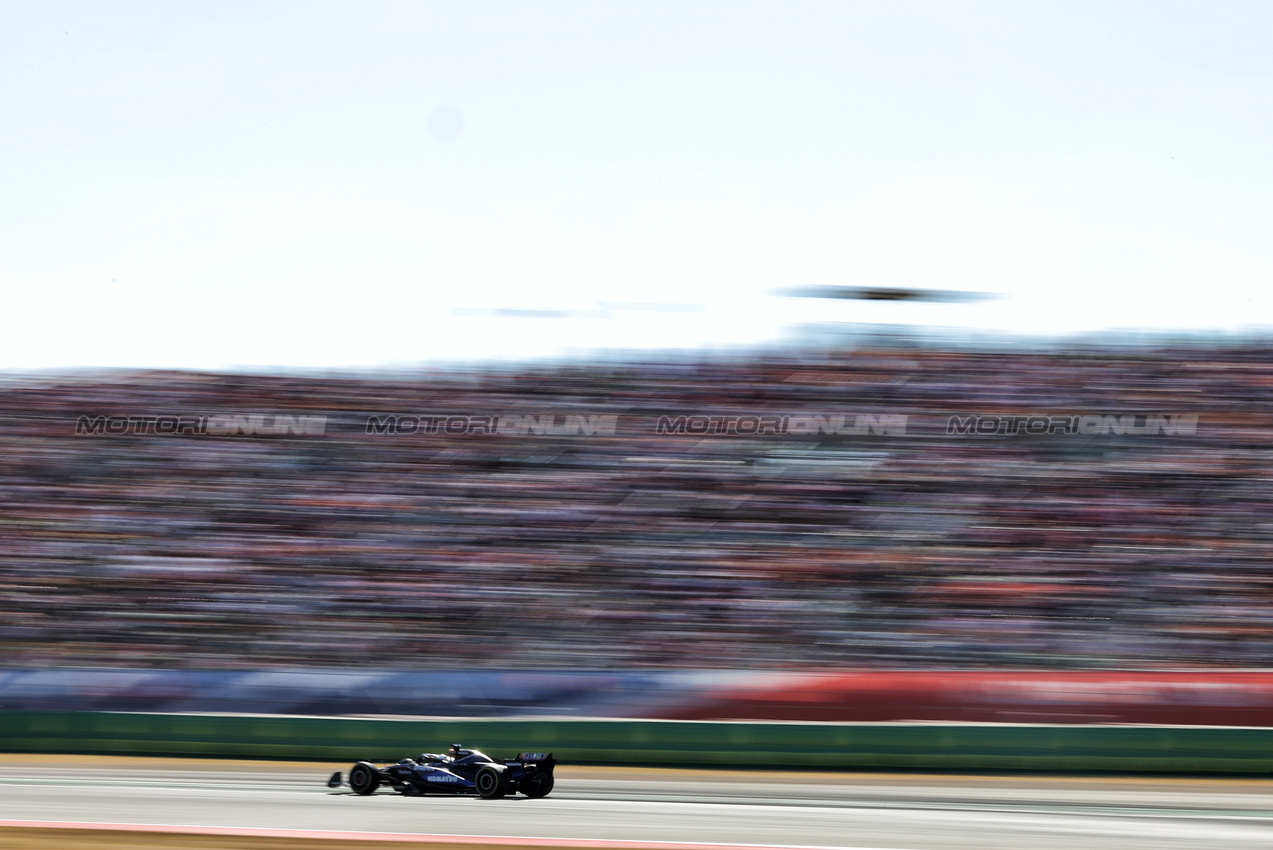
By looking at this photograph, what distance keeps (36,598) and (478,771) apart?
683cm

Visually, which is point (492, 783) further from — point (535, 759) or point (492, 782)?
point (535, 759)

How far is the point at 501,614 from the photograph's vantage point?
11.6 meters

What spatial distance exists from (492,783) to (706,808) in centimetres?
128

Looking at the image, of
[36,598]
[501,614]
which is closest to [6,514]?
[36,598]

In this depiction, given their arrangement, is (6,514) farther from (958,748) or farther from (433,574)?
(958,748)

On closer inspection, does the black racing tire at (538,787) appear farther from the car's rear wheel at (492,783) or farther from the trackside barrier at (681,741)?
the trackside barrier at (681,741)

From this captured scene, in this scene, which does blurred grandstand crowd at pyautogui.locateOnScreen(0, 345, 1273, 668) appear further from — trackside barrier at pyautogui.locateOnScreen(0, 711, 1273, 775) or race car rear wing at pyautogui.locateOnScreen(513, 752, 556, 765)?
race car rear wing at pyautogui.locateOnScreen(513, 752, 556, 765)

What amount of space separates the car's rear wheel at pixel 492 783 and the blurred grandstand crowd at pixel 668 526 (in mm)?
3732

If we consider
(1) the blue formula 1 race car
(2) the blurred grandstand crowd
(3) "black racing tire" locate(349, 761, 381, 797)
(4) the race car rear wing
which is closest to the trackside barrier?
(2) the blurred grandstand crowd

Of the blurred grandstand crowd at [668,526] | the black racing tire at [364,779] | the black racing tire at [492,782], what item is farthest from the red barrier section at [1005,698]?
the black racing tire at [364,779]

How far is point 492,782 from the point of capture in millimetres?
7336

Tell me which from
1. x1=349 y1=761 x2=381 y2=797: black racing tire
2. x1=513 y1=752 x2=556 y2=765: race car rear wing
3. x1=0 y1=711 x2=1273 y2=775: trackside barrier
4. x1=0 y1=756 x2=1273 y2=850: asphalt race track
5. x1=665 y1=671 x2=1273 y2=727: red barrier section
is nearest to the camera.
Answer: x1=0 y1=756 x2=1273 y2=850: asphalt race track

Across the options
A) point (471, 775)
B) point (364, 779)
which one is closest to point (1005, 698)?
point (471, 775)

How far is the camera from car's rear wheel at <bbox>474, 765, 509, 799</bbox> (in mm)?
7328
